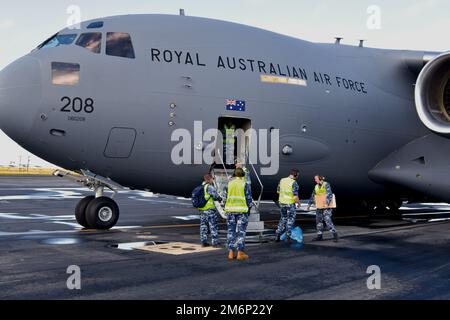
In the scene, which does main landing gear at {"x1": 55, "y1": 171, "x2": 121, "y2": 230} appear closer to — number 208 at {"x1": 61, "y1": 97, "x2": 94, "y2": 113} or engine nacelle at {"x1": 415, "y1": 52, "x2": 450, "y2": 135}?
number 208 at {"x1": 61, "y1": 97, "x2": 94, "y2": 113}

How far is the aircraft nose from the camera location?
10117 mm

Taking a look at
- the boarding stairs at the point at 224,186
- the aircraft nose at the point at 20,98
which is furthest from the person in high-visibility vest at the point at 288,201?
the aircraft nose at the point at 20,98

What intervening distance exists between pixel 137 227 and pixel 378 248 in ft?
20.1

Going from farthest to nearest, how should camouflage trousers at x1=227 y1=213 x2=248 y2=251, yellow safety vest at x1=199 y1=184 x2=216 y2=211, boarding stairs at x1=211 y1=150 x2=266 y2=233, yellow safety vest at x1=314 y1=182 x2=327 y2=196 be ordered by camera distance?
1. boarding stairs at x1=211 y1=150 x2=266 y2=233
2. yellow safety vest at x1=314 y1=182 x2=327 y2=196
3. yellow safety vest at x1=199 y1=184 x2=216 y2=211
4. camouflage trousers at x1=227 y1=213 x2=248 y2=251

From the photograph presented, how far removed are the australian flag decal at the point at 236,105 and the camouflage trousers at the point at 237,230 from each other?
3.47 m

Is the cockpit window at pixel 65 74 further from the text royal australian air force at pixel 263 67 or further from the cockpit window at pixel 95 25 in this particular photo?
the text royal australian air force at pixel 263 67

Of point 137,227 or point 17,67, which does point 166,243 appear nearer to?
point 137,227

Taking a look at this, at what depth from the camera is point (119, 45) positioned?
11195 mm

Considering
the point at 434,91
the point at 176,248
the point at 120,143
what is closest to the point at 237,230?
the point at 176,248

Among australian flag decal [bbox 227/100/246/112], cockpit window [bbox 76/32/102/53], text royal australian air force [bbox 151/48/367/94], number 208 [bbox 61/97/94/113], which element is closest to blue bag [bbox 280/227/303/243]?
australian flag decal [bbox 227/100/246/112]

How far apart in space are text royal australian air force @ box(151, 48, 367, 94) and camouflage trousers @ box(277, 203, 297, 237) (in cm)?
329

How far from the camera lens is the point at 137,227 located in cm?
1339

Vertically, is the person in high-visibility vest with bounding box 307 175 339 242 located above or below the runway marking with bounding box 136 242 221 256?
above
